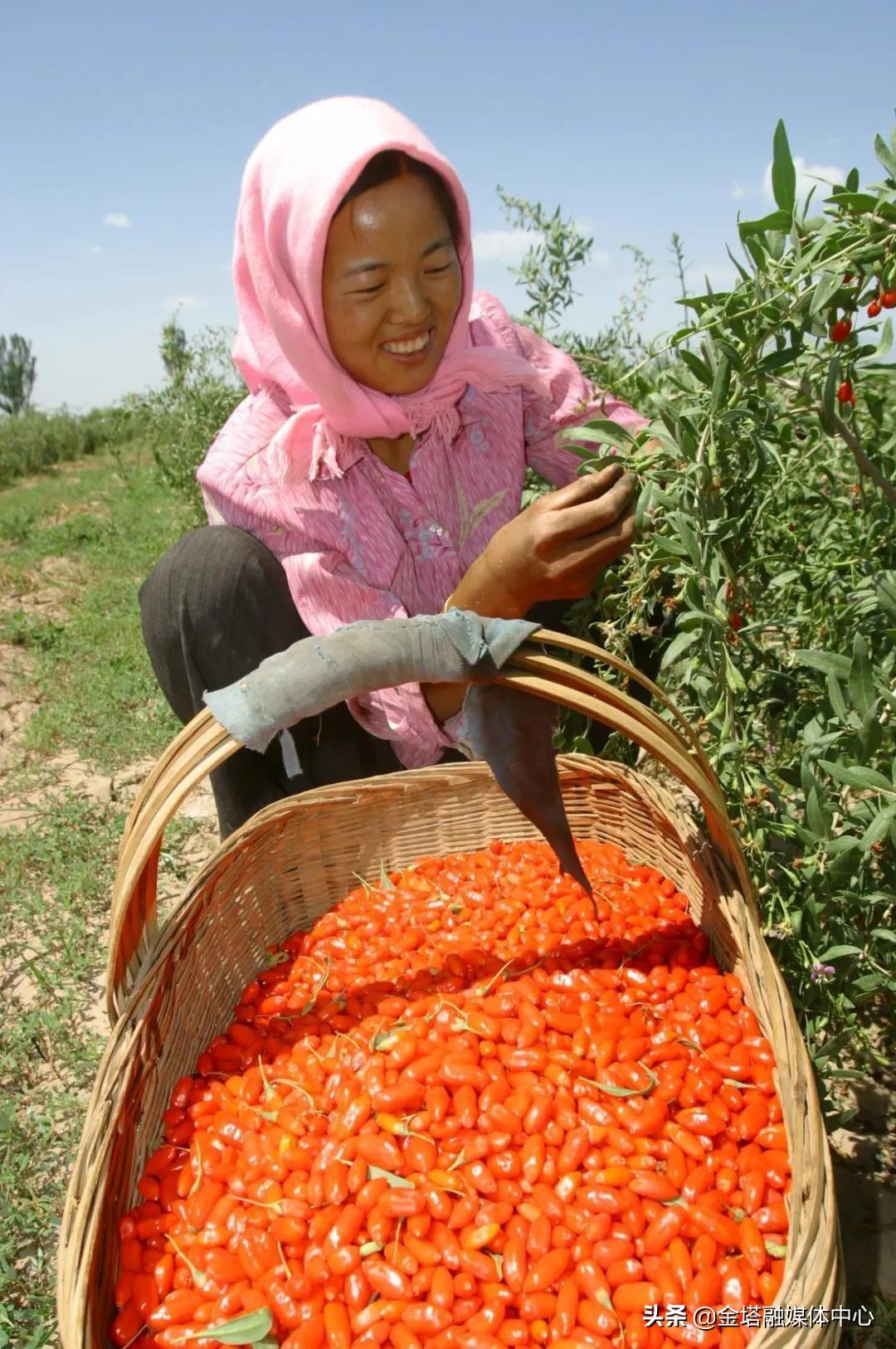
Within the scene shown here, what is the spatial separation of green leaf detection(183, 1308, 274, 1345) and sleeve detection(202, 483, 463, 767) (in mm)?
978

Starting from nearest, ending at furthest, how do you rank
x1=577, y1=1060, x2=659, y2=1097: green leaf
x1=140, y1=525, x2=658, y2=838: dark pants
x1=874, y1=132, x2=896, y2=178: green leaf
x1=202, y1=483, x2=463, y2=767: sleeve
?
x1=874, y1=132, x2=896, y2=178: green leaf
x1=577, y1=1060, x2=659, y2=1097: green leaf
x1=202, y1=483, x2=463, y2=767: sleeve
x1=140, y1=525, x2=658, y2=838: dark pants

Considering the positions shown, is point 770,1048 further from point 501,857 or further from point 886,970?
point 501,857

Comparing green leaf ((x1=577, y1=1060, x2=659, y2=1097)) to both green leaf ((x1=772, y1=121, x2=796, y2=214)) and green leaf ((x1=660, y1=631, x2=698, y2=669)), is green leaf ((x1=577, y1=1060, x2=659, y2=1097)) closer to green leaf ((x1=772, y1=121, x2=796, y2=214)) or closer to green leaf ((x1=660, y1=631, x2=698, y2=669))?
green leaf ((x1=660, y1=631, x2=698, y2=669))

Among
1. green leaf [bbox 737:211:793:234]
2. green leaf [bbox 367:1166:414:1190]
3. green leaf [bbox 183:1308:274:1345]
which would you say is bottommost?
green leaf [bbox 183:1308:274:1345]

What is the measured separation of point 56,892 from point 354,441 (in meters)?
1.36

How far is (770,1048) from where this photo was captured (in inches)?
51.3

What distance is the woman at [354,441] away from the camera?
158 cm

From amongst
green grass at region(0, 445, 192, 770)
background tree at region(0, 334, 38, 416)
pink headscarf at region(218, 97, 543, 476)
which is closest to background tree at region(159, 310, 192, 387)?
green grass at region(0, 445, 192, 770)

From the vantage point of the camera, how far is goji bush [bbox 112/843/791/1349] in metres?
1.08

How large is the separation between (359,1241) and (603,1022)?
0.43m

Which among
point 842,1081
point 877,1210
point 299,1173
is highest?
point 299,1173

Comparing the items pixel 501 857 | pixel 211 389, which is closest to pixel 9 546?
pixel 211 389

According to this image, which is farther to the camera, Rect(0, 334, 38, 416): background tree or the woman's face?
Rect(0, 334, 38, 416): background tree

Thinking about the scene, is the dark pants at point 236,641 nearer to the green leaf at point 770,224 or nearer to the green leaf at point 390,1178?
the green leaf at point 390,1178
